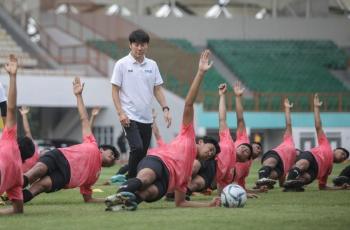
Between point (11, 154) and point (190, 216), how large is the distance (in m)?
1.94

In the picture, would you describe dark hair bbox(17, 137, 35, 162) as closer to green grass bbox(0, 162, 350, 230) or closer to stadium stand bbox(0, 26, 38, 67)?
green grass bbox(0, 162, 350, 230)

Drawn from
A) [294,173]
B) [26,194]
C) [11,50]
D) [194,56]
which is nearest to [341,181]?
[294,173]

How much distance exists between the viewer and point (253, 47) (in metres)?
48.1

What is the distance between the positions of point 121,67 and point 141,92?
16.6 inches

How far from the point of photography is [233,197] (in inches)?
493

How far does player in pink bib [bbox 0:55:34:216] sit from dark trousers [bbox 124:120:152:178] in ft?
6.46

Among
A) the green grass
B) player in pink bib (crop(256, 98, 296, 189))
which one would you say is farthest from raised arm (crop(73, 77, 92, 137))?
player in pink bib (crop(256, 98, 296, 189))

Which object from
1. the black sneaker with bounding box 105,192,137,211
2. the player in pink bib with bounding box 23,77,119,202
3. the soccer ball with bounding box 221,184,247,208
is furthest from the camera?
the player in pink bib with bounding box 23,77,119,202

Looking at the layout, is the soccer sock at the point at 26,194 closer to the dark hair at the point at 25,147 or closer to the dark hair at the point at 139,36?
the dark hair at the point at 25,147

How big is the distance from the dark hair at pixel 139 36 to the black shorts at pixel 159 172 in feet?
5.72

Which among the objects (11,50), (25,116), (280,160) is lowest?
(280,160)

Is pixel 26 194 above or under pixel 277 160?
under

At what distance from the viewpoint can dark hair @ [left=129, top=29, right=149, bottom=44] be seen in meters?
13.1

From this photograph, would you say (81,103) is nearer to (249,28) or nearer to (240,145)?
(240,145)
